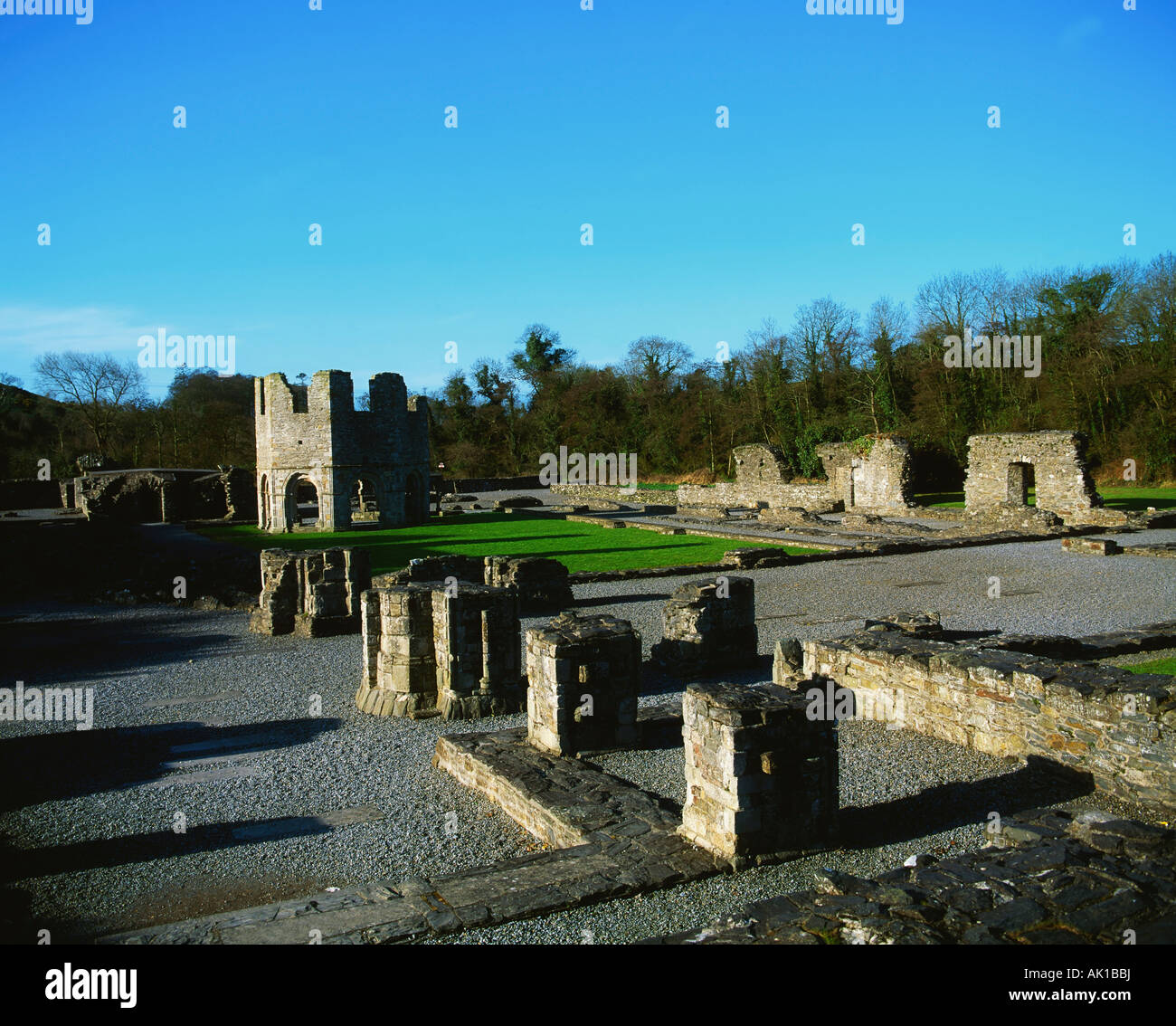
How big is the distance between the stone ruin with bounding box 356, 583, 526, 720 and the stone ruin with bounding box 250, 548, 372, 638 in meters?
4.41

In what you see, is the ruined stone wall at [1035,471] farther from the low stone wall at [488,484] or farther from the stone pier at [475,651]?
the low stone wall at [488,484]

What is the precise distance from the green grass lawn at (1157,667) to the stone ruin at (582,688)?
5.26 meters

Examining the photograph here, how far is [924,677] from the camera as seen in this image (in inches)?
297

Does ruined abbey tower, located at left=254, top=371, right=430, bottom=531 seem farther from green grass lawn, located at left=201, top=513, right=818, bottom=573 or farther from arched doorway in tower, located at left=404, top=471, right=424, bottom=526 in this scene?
green grass lawn, located at left=201, top=513, right=818, bottom=573

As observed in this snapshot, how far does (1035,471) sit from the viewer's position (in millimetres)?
25797

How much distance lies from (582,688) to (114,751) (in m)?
4.47

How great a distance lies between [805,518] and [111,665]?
2051 centimetres

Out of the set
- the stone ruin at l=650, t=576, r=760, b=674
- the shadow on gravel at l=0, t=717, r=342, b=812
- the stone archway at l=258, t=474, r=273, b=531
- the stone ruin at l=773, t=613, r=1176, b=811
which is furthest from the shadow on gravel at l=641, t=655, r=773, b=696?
the stone archway at l=258, t=474, r=273, b=531

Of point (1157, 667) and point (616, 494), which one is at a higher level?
point (616, 494)

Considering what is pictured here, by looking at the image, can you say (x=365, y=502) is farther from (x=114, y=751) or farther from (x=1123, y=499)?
(x=114, y=751)

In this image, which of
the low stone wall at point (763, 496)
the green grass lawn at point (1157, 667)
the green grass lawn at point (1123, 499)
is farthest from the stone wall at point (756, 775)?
the low stone wall at point (763, 496)

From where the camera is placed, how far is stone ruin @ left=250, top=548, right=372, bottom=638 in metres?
13.1

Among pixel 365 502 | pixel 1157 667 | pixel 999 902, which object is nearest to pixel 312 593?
pixel 1157 667
